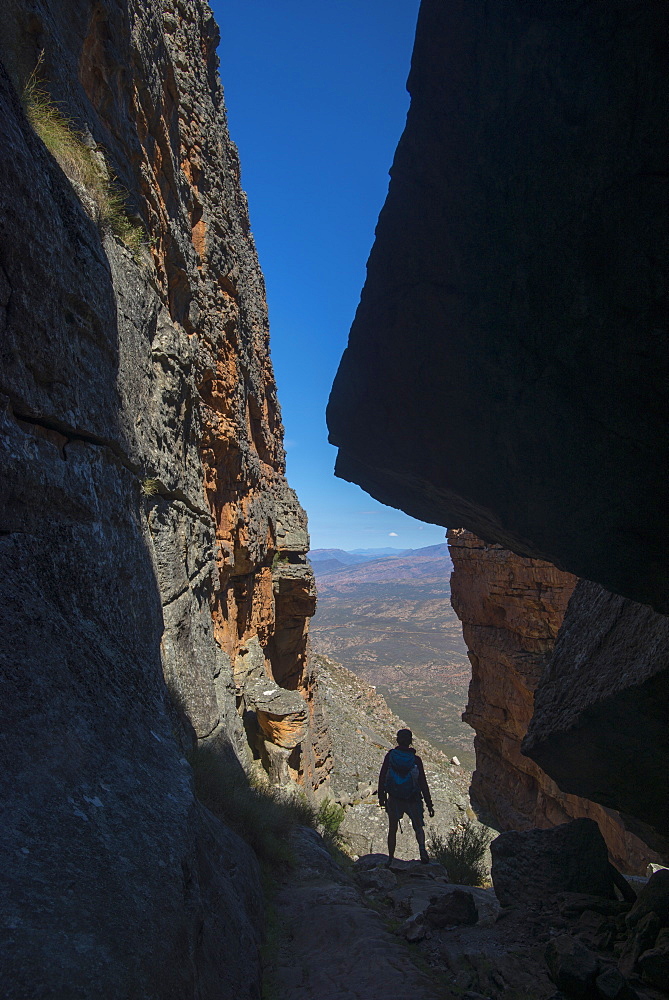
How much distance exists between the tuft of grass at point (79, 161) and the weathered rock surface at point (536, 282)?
2.63 metres

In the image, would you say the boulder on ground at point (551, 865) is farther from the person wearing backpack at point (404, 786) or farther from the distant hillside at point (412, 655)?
the distant hillside at point (412, 655)

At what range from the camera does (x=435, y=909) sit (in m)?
4.93

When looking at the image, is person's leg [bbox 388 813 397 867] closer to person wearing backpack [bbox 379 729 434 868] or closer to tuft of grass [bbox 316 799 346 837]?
person wearing backpack [bbox 379 729 434 868]

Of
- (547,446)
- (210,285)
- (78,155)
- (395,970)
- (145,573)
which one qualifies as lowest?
(395,970)

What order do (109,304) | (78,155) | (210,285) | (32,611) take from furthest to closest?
(210,285)
(78,155)
(109,304)
(32,611)

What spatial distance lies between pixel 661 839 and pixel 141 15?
11.7m

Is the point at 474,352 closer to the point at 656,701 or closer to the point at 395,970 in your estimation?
the point at 656,701

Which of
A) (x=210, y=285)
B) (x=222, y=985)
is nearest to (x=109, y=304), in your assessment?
(x=222, y=985)

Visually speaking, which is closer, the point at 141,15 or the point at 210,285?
the point at 141,15

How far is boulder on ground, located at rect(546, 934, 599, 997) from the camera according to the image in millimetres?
2932

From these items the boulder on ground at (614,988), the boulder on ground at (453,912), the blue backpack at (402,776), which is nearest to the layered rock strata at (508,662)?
the blue backpack at (402,776)

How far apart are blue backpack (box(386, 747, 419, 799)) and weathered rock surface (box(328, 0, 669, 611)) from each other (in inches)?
190

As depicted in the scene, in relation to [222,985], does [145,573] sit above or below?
above

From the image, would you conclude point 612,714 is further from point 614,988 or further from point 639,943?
point 614,988
